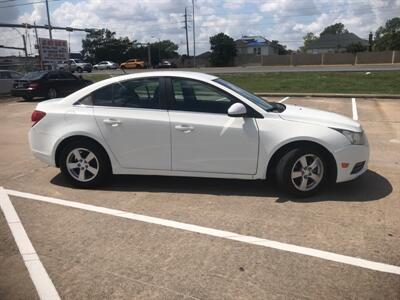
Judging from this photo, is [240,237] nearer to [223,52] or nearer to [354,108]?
[354,108]

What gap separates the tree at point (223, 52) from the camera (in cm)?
7888

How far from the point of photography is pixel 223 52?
7912cm

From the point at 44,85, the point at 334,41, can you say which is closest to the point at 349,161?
the point at 44,85

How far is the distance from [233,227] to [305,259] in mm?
920

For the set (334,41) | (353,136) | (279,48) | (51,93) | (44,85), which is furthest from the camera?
(279,48)

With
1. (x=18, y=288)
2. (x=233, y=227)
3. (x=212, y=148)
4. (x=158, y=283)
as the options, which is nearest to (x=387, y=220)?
(x=233, y=227)

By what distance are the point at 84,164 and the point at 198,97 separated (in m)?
1.74

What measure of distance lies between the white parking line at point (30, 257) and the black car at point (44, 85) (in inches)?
621

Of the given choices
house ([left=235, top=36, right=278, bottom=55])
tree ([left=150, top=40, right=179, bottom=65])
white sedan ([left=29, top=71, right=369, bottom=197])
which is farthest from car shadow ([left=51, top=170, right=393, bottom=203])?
house ([left=235, top=36, right=278, bottom=55])

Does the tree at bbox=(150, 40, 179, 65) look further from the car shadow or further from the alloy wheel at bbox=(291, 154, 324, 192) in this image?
the alloy wheel at bbox=(291, 154, 324, 192)

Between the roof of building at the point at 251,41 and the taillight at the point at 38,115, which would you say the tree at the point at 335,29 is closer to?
the roof of building at the point at 251,41

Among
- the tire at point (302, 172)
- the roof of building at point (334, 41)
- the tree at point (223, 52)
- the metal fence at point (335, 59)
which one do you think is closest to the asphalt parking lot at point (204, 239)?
the tire at point (302, 172)

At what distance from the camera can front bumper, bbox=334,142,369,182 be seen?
5266 mm

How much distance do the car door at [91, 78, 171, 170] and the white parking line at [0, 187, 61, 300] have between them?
1440mm
